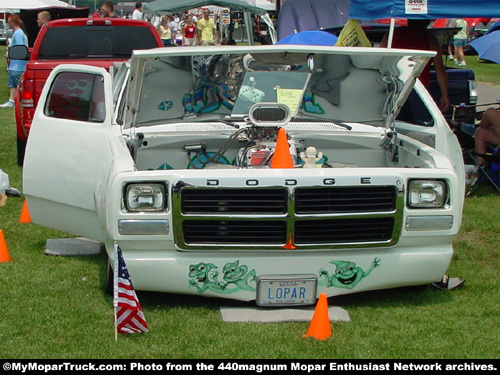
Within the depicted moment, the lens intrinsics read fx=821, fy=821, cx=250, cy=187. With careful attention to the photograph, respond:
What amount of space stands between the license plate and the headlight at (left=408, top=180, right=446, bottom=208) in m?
0.79

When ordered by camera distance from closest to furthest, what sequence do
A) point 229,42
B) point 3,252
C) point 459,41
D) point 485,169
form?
point 3,252, point 485,169, point 459,41, point 229,42

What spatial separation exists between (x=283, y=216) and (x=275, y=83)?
56.5 inches

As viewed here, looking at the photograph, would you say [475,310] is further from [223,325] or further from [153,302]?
[153,302]

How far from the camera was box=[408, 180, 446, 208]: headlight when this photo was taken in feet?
16.8

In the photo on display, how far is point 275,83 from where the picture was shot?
19.8 feet

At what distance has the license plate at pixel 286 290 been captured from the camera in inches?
199

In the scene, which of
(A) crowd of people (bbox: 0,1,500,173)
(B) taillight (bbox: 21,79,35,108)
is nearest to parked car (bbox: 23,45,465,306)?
(A) crowd of people (bbox: 0,1,500,173)

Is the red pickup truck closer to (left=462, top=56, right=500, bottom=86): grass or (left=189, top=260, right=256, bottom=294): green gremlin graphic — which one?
(left=189, top=260, right=256, bottom=294): green gremlin graphic

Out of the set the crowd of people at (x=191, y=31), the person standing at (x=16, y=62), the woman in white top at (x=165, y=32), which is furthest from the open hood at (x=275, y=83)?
the woman in white top at (x=165, y=32)

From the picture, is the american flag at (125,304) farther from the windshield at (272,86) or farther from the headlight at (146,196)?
the windshield at (272,86)

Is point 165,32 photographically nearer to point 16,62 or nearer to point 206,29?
point 206,29

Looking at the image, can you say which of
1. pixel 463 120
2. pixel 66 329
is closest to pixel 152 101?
pixel 66 329

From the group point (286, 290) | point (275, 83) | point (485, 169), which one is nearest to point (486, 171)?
point (485, 169)

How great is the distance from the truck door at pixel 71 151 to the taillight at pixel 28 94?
145 inches
